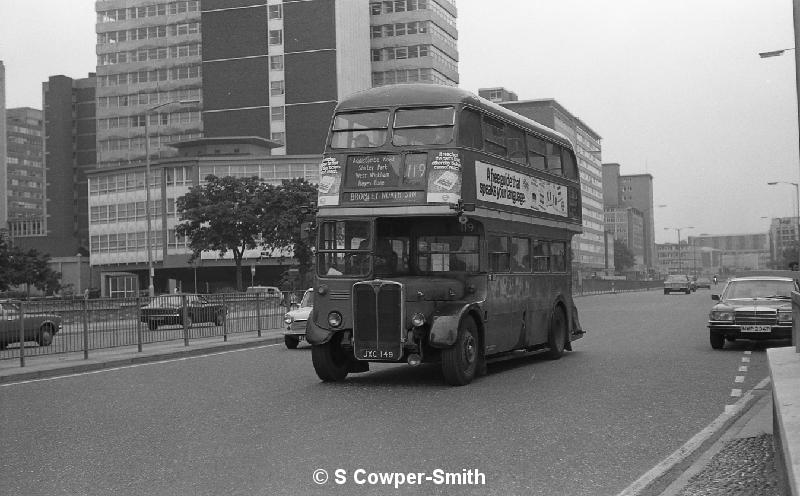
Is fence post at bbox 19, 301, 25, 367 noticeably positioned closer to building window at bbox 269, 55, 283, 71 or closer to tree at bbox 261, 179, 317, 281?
tree at bbox 261, 179, 317, 281

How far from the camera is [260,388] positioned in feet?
44.8

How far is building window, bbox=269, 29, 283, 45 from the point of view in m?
99.3

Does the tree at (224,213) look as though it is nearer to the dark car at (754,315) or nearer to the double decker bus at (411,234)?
the dark car at (754,315)

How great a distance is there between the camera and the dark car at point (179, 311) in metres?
21.9

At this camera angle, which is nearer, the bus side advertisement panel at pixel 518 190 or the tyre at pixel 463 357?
the tyre at pixel 463 357

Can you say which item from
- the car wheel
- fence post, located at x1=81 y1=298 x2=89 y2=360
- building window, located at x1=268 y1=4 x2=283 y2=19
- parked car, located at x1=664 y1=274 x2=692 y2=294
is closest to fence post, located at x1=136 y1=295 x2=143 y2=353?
fence post, located at x1=81 y1=298 x2=89 y2=360

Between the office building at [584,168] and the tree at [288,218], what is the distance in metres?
83.0

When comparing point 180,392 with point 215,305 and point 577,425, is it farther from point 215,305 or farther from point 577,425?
point 215,305

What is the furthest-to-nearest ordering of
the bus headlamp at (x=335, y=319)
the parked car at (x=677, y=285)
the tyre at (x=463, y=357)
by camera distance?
the parked car at (x=677, y=285) → the bus headlamp at (x=335, y=319) → the tyre at (x=463, y=357)

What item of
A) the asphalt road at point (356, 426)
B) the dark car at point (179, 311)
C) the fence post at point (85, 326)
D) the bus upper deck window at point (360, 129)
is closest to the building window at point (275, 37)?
the dark car at point (179, 311)

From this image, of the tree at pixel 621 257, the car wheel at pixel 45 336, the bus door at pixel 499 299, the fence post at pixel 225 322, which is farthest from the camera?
the tree at pixel 621 257

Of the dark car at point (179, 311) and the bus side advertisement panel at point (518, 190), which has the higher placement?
the bus side advertisement panel at point (518, 190)

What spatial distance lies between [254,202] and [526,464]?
5289 cm

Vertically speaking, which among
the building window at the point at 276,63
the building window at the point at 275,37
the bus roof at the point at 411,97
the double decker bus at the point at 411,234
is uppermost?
the building window at the point at 275,37
